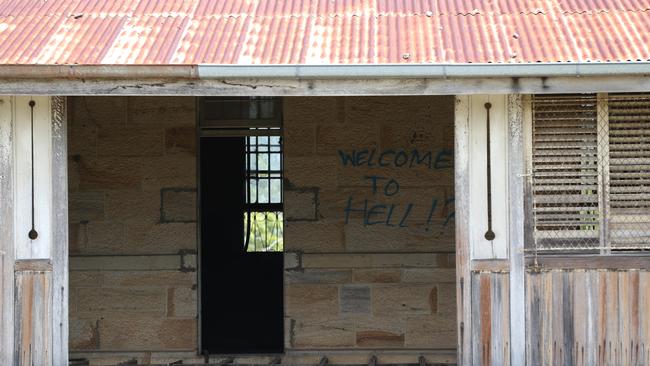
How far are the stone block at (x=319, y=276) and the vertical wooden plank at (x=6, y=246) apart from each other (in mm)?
3160

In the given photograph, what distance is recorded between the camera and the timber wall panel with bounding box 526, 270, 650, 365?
280 inches

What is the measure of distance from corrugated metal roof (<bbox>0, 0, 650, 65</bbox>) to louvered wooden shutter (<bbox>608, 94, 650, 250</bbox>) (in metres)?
0.45

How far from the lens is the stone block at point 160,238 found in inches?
388

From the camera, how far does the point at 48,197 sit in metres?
7.23

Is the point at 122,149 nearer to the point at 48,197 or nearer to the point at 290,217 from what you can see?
the point at 290,217

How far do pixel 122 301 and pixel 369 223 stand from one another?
2.50m

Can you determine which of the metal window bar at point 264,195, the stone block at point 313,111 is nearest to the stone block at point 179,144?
the metal window bar at point 264,195

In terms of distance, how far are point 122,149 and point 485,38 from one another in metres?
4.12

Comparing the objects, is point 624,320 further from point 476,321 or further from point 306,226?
point 306,226

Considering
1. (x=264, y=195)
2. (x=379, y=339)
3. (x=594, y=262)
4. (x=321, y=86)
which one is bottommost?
(x=379, y=339)

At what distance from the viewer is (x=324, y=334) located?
975 cm

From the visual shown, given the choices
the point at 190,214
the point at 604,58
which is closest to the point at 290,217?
the point at 190,214

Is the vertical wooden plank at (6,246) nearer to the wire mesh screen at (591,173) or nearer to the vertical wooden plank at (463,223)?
the vertical wooden plank at (463,223)

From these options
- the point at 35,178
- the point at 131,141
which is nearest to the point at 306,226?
the point at 131,141
